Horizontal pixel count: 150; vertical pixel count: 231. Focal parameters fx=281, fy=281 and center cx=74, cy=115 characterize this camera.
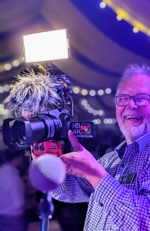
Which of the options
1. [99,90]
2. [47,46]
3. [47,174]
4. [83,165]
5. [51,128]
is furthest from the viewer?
[99,90]

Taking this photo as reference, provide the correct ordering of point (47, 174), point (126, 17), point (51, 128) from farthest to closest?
point (126, 17) → point (51, 128) → point (47, 174)

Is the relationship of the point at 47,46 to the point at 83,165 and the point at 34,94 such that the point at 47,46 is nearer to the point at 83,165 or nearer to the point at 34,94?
the point at 34,94

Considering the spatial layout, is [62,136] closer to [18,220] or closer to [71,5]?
[71,5]

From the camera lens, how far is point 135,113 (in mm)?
1037

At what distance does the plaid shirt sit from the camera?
2.48 ft

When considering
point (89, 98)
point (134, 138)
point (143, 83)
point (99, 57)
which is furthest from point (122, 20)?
point (134, 138)

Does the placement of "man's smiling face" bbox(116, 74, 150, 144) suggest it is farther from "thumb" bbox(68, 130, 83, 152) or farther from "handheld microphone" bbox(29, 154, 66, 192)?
"handheld microphone" bbox(29, 154, 66, 192)

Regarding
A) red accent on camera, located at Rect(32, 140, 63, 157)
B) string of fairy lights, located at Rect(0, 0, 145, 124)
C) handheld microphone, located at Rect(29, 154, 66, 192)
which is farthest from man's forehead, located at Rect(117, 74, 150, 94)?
string of fairy lights, located at Rect(0, 0, 145, 124)

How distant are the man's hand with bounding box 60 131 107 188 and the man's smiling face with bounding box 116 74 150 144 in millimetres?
303

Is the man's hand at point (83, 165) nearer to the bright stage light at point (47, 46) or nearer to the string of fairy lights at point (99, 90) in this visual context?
the bright stage light at point (47, 46)

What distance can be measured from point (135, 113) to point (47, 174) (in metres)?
0.64

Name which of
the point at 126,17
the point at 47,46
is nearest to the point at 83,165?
the point at 47,46

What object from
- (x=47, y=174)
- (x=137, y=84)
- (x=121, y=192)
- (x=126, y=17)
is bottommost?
(x=121, y=192)

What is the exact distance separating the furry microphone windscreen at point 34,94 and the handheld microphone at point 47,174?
0.56 meters
